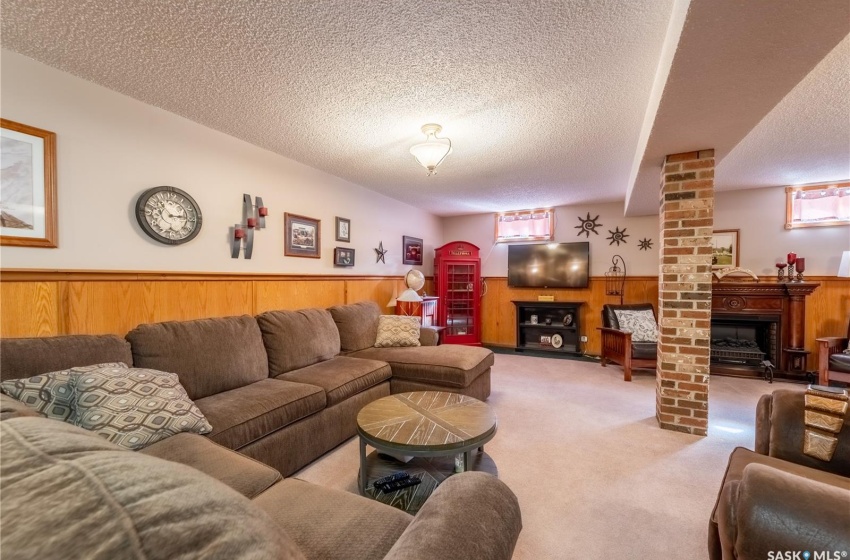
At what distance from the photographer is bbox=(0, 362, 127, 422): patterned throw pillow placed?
53.7 inches

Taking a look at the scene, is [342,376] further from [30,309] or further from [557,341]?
[557,341]

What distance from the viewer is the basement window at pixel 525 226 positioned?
18.4 ft

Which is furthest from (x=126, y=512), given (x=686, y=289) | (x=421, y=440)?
(x=686, y=289)

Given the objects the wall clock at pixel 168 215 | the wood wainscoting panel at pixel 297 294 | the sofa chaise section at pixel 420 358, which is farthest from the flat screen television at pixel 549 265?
the wall clock at pixel 168 215

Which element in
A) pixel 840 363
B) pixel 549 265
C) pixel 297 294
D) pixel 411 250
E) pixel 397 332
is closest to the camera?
pixel 840 363

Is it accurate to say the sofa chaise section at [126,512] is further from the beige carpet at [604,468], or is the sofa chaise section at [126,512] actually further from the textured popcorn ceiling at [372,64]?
the textured popcorn ceiling at [372,64]

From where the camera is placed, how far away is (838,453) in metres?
1.23

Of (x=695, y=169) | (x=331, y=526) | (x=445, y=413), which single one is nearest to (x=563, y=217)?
(x=695, y=169)

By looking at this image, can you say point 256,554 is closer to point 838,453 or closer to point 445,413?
point 445,413

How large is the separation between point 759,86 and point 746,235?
3754mm

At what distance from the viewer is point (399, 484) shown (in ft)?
5.38

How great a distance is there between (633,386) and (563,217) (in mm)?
2794

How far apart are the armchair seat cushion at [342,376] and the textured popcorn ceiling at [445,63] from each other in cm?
188

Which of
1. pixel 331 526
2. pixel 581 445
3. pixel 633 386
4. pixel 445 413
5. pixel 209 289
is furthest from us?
pixel 633 386
